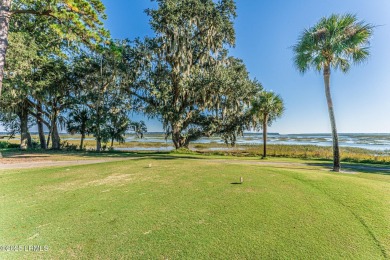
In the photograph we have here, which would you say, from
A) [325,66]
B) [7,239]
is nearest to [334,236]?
[7,239]

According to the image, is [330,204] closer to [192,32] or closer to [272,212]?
[272,212]

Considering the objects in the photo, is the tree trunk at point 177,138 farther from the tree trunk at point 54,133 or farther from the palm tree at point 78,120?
the tree trunk at point 54,133

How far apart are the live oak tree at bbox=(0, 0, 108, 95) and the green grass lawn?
11.0 ft

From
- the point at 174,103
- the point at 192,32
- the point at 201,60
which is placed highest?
the point at 192,32

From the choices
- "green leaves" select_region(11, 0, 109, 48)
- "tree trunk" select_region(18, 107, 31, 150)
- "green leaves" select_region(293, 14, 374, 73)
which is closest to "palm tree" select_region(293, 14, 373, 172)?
"green leaves" select_region(293, 14, 374, 73)

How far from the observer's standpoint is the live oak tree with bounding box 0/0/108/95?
15.5 feet

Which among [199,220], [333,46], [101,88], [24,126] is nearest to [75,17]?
[199,220]

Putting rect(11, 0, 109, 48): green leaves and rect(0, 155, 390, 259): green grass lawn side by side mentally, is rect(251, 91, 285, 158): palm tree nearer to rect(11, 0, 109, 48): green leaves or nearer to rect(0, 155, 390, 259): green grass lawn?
rect(0, 155, 390, 259): green grass lawn

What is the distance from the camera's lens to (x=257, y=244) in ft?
9.23

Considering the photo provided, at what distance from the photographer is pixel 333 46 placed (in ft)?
33.9

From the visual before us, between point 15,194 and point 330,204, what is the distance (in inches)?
299

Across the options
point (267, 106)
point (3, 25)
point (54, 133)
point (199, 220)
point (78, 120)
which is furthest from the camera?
point (78, 120)

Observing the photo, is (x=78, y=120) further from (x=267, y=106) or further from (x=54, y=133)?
(x=267, y=106)

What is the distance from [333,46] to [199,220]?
11.6 meters
